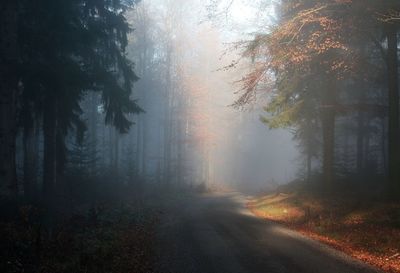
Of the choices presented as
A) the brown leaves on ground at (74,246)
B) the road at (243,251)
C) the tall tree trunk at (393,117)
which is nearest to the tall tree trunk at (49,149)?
the brown leaves on ground at (74,246)

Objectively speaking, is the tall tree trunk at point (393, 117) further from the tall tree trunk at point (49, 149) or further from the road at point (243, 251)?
the tall tree trunk at point (49, 149)

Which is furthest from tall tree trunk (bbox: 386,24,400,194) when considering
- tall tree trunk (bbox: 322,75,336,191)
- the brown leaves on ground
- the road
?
the brown leaves on ground

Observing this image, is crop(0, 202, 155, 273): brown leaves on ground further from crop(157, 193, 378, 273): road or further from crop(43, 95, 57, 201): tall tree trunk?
crop(43, 95, 57, 201): tall tree trunk

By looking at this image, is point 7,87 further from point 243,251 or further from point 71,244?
point 243,251

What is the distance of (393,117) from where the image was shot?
53.5ft

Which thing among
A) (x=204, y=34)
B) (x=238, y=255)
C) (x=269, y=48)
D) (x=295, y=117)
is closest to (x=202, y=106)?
(x=204, y=34)

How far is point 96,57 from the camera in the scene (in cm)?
2036

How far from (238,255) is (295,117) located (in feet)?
40.1

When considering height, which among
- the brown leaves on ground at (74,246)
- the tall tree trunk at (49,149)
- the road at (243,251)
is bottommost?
the road at (243,251)

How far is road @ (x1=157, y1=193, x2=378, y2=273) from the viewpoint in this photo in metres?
10.2

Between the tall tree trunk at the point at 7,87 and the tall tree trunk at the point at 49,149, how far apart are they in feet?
14.4

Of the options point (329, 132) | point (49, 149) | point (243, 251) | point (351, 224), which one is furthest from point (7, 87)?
point (329, 132)

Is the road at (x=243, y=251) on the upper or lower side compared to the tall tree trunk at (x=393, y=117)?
lower

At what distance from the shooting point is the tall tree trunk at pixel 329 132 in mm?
21844
